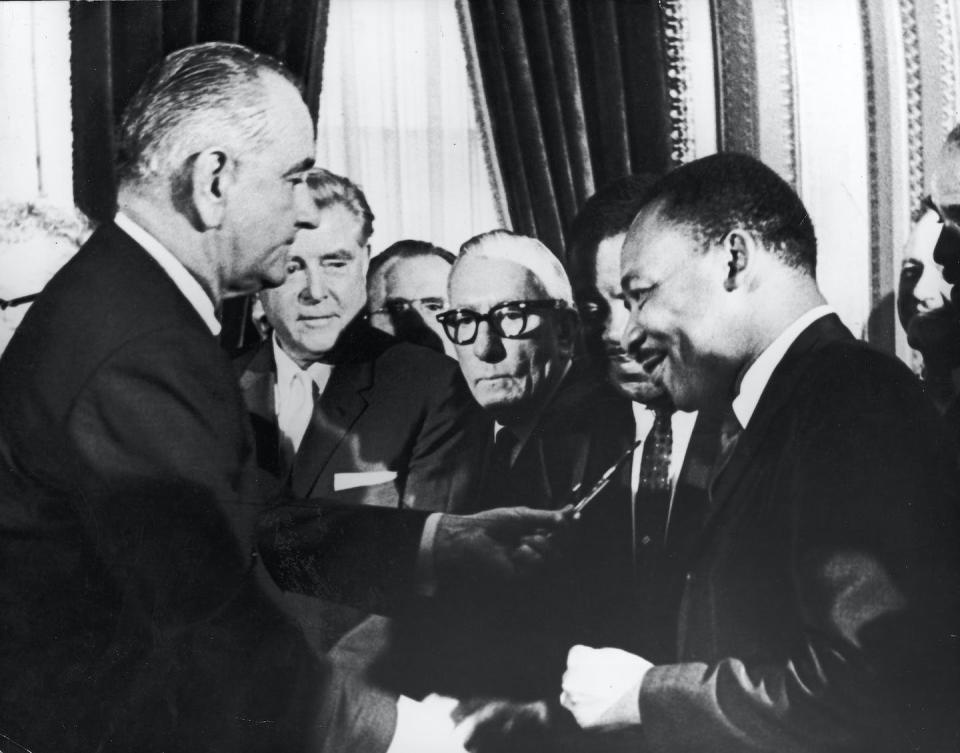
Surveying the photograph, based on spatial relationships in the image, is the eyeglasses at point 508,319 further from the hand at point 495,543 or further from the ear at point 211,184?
the ear at point 211,184

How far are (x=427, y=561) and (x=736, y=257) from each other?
1107 mm

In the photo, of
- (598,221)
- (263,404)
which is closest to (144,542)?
(263,404)

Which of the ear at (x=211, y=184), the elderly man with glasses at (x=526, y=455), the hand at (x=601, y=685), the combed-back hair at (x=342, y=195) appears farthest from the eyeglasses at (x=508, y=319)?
the hand at (x=601, y=685)

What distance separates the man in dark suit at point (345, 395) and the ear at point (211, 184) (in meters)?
0.21

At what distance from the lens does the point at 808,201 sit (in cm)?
308

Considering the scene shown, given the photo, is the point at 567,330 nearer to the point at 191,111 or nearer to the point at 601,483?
the point at 601,483

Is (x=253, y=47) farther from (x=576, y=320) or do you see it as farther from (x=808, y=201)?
(x=808, y=201)

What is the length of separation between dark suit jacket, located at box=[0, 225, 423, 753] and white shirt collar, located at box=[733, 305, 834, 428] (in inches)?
34.9

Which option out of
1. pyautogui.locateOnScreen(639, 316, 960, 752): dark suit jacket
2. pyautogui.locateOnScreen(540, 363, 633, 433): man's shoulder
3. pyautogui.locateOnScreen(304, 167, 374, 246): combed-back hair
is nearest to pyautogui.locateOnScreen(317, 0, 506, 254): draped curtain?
pyautogui.locateOnScreen(304, 167, 374, 246): combed-back hair

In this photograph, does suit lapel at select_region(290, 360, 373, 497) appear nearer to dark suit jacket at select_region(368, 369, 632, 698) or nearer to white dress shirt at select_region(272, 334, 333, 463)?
white dress shirt at select_region(272, 334, 333, 463)

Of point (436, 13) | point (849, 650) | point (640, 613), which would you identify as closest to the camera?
point (849, 650)

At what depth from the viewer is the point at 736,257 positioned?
113 inches

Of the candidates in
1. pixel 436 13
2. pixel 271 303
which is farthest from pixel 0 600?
pixel 436 13

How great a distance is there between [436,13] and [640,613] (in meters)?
1.70
